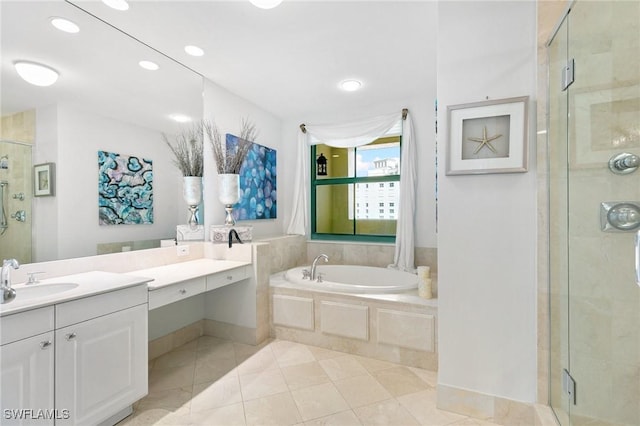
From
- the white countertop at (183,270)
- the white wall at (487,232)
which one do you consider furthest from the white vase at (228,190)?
the white wall at (487,232)

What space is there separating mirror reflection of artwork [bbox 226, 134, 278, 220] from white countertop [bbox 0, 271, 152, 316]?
1.47m

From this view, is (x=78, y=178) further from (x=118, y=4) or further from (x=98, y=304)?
(x=118, y=4)

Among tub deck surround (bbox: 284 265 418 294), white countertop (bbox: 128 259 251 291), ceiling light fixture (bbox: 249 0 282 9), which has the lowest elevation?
tub deck surround (bbox: 284 265 418 294)

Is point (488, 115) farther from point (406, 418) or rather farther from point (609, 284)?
point (406, 418)

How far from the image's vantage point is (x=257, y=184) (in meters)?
3.41

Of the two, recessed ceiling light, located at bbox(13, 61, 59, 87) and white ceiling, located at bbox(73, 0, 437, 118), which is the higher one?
white ceiling, located at bbox(73, 0, 437, 118)

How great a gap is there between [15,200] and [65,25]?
111 cm

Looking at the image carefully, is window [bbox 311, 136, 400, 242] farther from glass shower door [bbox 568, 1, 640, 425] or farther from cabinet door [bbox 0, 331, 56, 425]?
cabinet door [bbox 0, 331, 56, 425]

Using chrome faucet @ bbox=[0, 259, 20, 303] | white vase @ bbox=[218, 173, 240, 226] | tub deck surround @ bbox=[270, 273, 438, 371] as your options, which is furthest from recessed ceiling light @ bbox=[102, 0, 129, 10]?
tub deck surround @ bbox=[270, 273, 438, 371]

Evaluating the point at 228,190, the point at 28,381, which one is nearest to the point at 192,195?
the point at 228,190

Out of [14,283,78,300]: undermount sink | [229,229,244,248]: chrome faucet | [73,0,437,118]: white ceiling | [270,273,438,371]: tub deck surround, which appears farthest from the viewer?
[229,229,244,248]: chrome faucet

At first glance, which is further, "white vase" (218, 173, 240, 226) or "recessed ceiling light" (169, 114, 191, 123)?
"white vase" (218, 173, 240, 226)

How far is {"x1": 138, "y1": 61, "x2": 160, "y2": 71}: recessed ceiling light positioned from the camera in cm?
224

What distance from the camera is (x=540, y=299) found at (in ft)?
5.12
